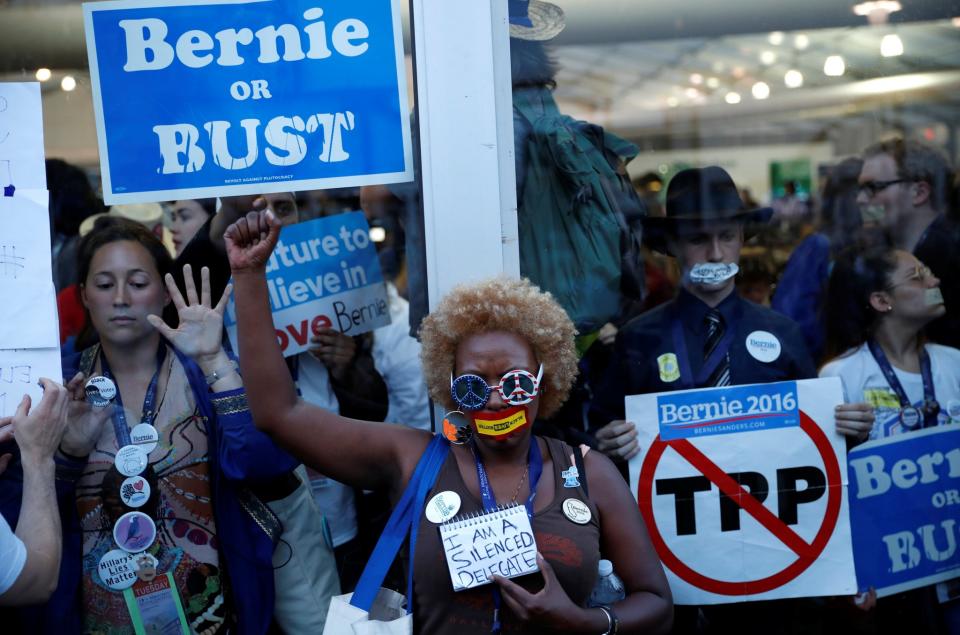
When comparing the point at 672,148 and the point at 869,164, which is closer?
the point at 869,164

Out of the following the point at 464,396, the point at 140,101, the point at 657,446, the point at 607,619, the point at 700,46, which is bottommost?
the point at 607,619

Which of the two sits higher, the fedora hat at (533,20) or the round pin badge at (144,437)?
the fedora hat at (533,20)

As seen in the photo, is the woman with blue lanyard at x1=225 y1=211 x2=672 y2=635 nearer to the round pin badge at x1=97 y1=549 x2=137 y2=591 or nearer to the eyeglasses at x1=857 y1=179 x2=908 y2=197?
the round pin badge at x1=97 y1=549 x2=137 y2=591

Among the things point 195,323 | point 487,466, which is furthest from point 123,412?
point 487,466

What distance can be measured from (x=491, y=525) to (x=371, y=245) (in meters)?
1.38

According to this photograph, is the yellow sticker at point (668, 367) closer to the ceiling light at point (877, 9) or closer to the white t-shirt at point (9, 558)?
the white t-shirt at point (9, 558)

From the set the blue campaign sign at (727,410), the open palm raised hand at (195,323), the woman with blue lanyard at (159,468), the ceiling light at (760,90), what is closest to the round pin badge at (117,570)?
the woman with blue lanyard at (159,468)

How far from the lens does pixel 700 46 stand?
5688 millimetres

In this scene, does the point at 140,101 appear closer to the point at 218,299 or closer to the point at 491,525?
the point at 218,299

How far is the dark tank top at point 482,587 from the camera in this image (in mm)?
2281

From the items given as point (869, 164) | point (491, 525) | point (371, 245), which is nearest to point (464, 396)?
point (491, 525)

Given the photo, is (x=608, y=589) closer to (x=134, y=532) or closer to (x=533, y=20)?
(x=134, y=532)

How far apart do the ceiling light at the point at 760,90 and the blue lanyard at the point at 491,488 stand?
5.12 m

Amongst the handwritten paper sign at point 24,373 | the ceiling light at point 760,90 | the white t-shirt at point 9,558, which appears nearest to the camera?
the white t-shirt at point 9,558
